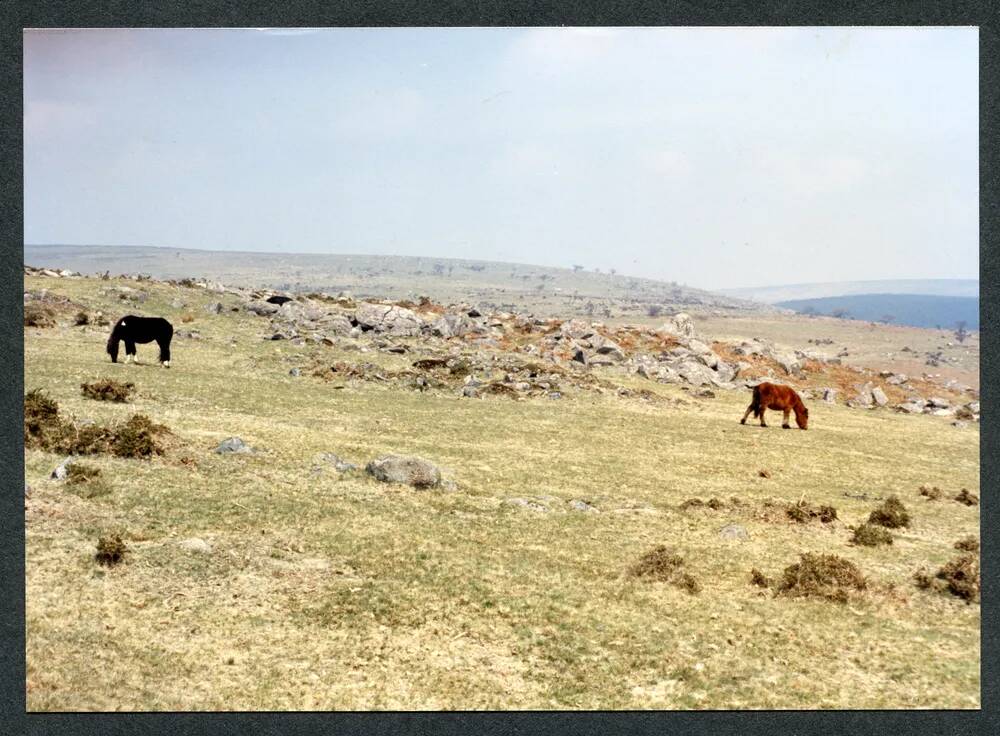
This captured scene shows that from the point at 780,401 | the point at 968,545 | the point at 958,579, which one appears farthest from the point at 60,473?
the point at 780,401

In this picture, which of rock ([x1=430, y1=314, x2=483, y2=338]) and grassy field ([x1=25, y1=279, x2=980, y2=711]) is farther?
rock ([x1=430, y1=314, x2=483, y2=338])

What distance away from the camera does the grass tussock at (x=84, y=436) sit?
14.4 meters

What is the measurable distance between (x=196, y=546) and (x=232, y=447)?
488 cm

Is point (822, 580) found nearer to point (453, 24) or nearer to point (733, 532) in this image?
point (733, 532)

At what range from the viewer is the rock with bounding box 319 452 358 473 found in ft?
52.3

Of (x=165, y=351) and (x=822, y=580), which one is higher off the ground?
(x=165, y=351)

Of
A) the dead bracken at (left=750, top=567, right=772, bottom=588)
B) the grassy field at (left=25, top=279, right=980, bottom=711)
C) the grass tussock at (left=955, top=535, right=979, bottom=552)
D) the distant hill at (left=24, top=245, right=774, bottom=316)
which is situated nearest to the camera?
the grassy field at (left=25, top=279, right=980, bottom=711)

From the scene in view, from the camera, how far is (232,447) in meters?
16.1

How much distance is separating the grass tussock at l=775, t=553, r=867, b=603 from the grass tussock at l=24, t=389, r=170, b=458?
39.6 feet

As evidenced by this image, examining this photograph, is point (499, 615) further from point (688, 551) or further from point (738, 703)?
point (688, 551)

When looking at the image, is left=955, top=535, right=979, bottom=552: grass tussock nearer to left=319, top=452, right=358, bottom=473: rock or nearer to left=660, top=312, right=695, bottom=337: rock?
left=319, top=452, right=358, bottom=473: rock

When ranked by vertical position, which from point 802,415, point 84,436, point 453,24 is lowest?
point 802,415

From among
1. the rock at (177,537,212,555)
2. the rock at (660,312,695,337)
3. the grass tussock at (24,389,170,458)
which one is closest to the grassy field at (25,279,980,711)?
the rock at (177,537,212,555)

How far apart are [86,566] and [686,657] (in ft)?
28.1
